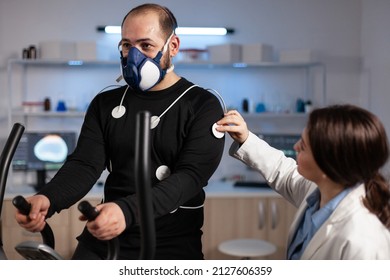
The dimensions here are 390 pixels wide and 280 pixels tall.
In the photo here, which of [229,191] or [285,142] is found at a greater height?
[285,142]

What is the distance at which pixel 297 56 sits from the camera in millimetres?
2885

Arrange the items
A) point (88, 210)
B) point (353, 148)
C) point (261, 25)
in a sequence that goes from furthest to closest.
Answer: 1. point (261, 25)
2. point (353, 148)
3. point (88, 210)

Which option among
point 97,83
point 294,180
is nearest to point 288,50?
point 97,83

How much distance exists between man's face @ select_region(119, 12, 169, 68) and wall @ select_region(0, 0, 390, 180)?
2.04ft

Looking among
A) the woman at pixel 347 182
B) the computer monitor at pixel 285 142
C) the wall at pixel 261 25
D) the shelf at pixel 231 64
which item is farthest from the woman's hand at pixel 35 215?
the computer monitor at pixel 285 142

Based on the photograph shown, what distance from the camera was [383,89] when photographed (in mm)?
1862

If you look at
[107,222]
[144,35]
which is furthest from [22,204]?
[144,35]

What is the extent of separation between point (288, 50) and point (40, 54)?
1325 millimetres

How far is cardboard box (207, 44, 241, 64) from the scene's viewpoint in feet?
9.50

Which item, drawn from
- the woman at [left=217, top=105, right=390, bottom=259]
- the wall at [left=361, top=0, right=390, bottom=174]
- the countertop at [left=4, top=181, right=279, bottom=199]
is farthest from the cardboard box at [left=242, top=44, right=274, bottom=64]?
the woman at [left=217, top=105, right=390, bottom=259]

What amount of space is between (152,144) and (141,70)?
140 mm

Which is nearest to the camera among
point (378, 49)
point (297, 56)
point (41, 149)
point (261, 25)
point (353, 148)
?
point (353, 148)

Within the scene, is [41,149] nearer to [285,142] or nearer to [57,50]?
[57,50]

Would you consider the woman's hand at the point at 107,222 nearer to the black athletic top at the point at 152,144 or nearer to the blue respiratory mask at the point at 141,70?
the black athletic top at the point at 152,144
